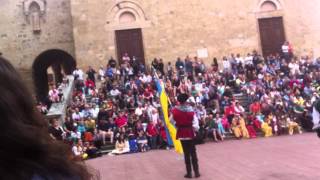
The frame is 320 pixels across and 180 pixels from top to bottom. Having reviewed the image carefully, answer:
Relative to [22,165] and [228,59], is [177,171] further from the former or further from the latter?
[228,59]

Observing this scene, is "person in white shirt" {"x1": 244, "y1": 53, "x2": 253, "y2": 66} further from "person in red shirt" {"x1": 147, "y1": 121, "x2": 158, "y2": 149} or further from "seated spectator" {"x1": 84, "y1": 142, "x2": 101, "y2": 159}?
"seated spectator" {"x1": 84, "y1": 142, "x2": 101, "y2": 159}

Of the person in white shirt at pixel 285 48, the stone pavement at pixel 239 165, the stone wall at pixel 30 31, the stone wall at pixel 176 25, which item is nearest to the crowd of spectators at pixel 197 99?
the person in white shirt at pixel 285 48

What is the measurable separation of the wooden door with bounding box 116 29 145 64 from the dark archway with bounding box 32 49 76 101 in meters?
5.00

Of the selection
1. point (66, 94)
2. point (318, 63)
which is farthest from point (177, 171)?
point (318, 63)

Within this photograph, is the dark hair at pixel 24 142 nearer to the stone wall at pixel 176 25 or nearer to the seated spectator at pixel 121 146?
the seated spectator at pixel 121 146

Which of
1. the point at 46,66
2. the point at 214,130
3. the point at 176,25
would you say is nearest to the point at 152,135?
the point at 214,130

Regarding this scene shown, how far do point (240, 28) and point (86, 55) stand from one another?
29.4ft

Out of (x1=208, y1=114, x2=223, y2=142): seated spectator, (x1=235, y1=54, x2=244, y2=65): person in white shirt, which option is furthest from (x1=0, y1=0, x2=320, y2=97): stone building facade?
(x1=208, y1=114, x2=223, y2=142): seated spectator

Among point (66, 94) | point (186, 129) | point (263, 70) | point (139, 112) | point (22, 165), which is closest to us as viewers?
point (22, 165)

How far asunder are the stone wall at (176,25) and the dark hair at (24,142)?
2732 cm

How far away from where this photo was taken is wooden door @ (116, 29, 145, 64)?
29.2 metres

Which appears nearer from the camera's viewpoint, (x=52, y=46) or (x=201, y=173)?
(x=201, y=173)

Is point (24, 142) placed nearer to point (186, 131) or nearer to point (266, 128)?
point (186, 131)

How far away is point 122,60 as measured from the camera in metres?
28.7
